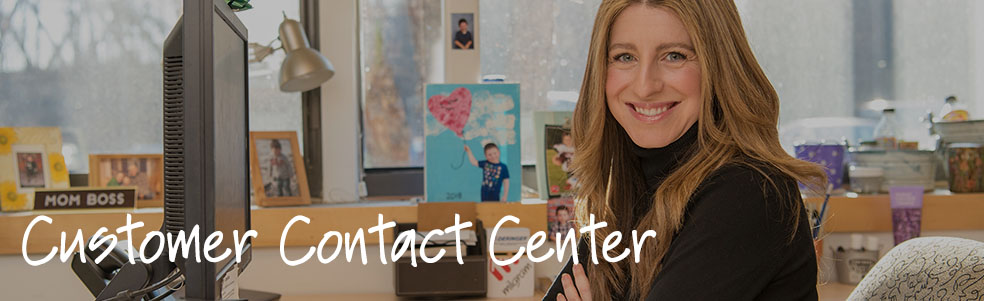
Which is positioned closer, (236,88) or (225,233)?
(225,233)

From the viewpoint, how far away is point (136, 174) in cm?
215

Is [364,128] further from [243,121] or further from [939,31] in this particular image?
[939,31]

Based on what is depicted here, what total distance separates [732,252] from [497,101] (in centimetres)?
129

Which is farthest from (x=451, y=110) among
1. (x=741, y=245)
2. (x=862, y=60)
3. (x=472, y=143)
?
(x=862, y=60)

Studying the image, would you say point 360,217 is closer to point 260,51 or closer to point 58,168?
point 260,51

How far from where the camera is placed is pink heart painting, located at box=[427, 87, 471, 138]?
2.15 m

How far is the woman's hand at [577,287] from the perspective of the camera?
1.30 meters

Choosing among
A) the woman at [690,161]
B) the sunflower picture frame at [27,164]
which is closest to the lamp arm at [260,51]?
the sunflower picture frame at [27,164]

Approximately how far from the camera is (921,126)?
2520 millimetres

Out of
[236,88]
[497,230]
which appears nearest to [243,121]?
[236,88]

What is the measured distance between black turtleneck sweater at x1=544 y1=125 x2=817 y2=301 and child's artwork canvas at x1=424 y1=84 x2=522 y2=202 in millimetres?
1146

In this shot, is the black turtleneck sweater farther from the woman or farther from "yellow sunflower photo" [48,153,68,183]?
"yellow sunflower photo" [48,153,68,183]

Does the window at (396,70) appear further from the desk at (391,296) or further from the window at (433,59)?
the desk at (391,296)

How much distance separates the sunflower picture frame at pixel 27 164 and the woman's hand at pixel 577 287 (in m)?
1.57
